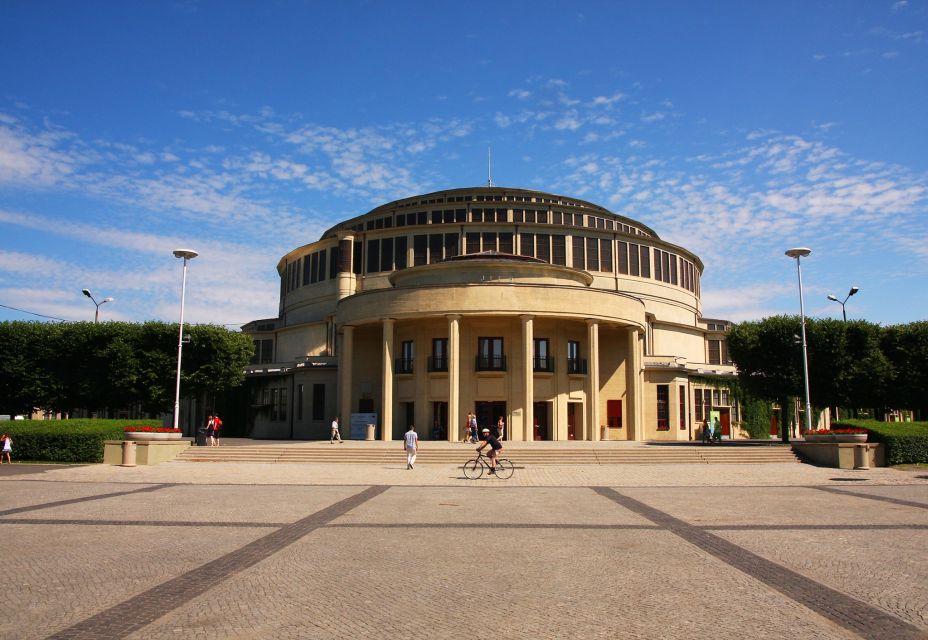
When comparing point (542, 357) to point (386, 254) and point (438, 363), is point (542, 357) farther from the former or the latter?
point (386, 254)

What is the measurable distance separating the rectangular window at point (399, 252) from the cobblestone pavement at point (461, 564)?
120 ft

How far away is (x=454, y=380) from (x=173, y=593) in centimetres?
3143

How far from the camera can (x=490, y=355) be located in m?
42.4

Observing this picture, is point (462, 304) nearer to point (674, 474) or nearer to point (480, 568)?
point (674, 474)

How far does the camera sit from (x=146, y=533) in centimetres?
1277

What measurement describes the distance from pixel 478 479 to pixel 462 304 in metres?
16.7

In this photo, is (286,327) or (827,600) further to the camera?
(286,327)

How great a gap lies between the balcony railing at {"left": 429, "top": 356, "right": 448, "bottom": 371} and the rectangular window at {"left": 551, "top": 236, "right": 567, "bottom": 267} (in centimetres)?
1672

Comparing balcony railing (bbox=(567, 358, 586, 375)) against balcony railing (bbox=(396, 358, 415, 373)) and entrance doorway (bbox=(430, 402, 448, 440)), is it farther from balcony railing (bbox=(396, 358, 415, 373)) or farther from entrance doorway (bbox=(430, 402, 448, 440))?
balcony railing (bbox=(396, 358, 415, 373))

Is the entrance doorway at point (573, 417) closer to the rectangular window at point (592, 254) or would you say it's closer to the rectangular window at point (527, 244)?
the rectangular window at point (592, 254)

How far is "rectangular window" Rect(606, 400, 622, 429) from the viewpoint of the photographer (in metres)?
47.6

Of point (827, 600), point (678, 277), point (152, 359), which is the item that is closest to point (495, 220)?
point (678, 277)

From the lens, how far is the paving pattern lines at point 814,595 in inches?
280

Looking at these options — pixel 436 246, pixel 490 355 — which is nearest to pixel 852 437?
pixel 490 355
